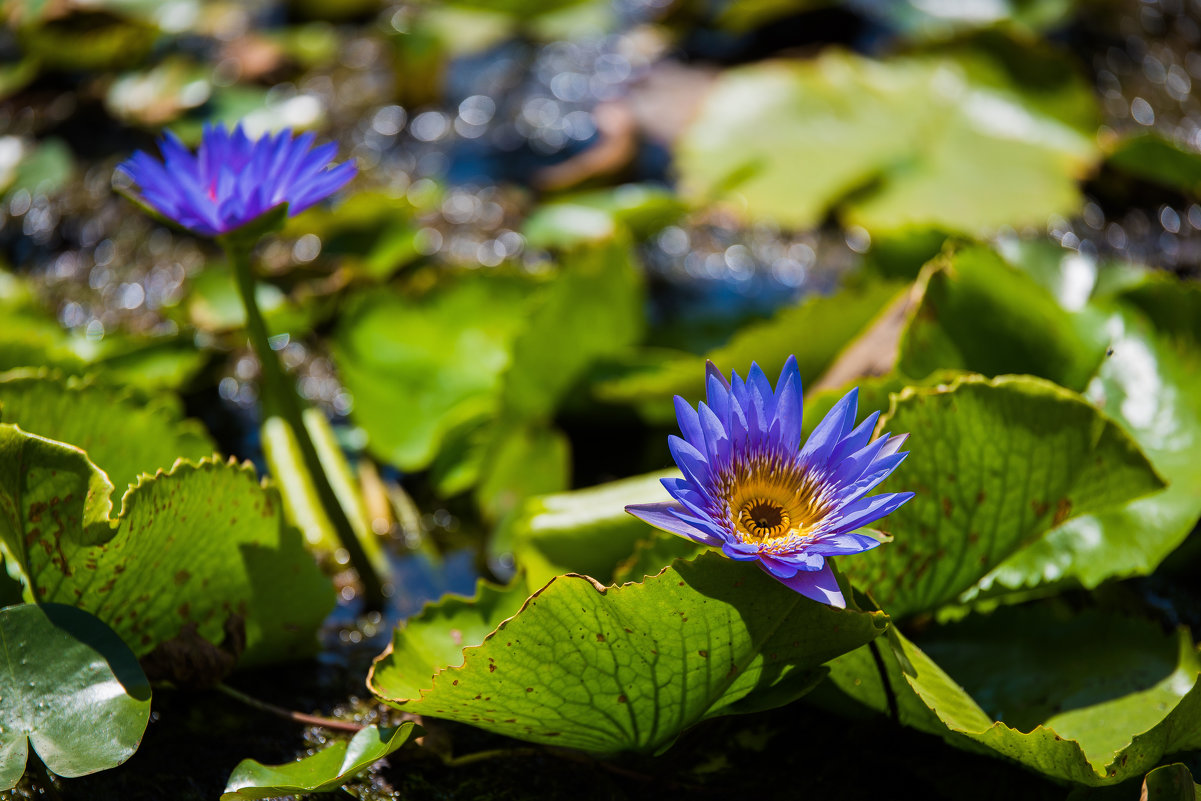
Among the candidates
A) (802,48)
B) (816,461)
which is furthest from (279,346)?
(802,48)

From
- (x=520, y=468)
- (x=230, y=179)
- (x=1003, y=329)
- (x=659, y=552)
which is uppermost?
(x=230, y=179)

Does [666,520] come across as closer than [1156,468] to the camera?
Yes

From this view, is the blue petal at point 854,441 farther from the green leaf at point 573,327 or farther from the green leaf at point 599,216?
Result: the green leaf at point 599,216

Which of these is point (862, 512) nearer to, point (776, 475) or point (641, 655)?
point (776, 475)

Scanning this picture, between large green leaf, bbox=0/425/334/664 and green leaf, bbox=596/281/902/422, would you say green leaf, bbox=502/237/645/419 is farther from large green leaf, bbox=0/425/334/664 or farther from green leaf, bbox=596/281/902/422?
large green leaf, bbox=0/425/334/664

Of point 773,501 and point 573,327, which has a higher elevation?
point 773,501

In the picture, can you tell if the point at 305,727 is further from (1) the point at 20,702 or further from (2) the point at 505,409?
(2) the point at 505,409

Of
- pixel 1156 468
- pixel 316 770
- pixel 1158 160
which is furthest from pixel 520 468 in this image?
pixel 1158 160

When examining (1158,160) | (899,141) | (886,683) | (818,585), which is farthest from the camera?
(899,141)
